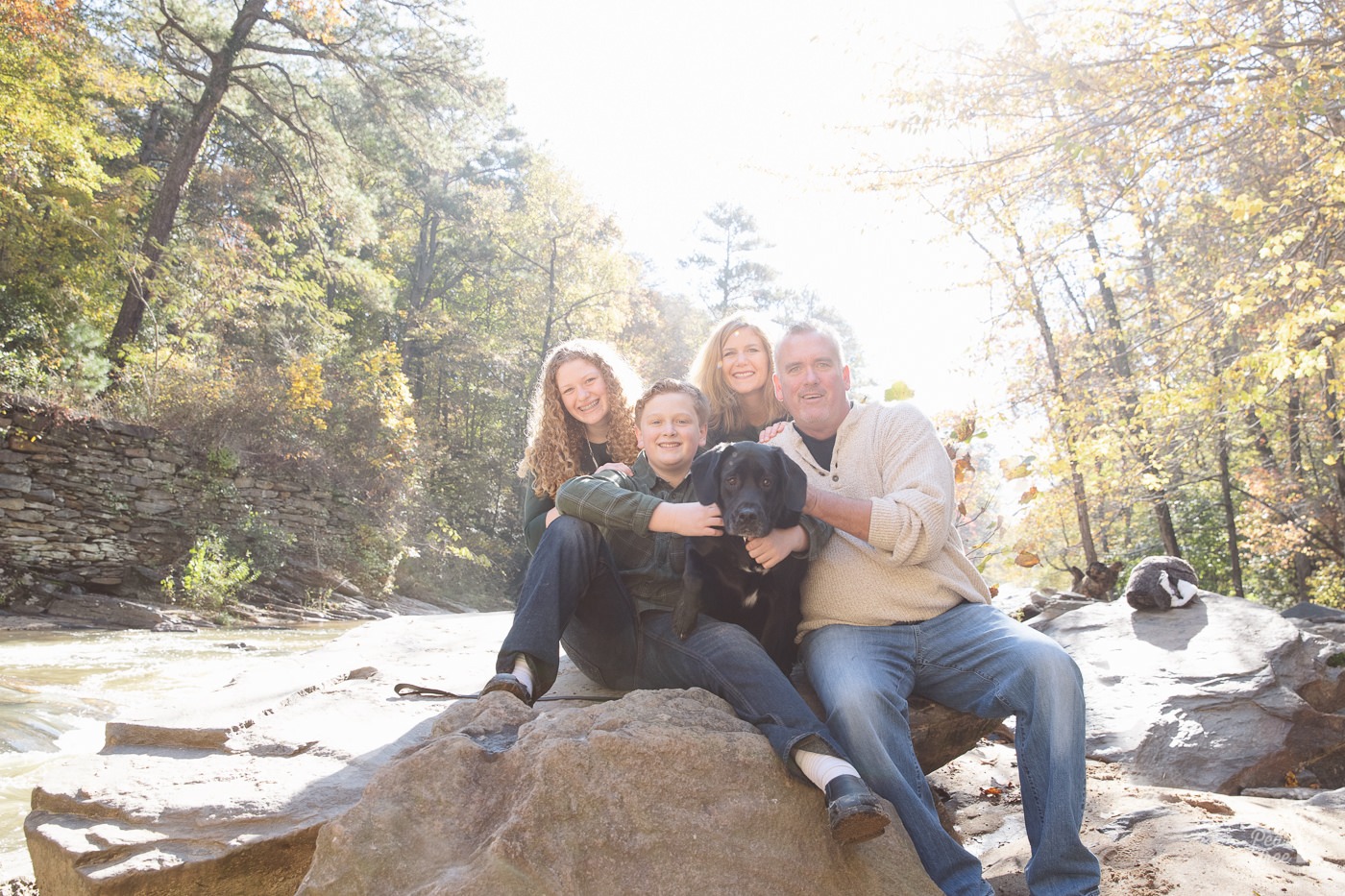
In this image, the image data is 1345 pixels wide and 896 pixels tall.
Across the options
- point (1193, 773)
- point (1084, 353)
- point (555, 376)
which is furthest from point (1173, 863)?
point (1084, 353)

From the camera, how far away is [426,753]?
203 centimetres

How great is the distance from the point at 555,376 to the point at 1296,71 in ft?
13.6

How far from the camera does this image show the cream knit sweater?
258 centimetres

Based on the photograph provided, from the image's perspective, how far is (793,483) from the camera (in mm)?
2662

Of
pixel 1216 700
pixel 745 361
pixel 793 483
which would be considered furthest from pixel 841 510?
pixel 1216 700

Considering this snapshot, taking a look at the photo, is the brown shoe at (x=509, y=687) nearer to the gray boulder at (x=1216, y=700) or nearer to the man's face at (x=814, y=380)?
the man's face at (x=814, y=380)

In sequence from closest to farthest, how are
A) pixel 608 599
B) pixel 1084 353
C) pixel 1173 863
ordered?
1. pixel 1173 863
2. pixel 608 599
3. pixel 1084 353

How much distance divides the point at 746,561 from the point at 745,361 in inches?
56.0

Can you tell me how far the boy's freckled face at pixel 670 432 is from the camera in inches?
125

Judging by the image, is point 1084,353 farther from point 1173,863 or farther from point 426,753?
point 426,753

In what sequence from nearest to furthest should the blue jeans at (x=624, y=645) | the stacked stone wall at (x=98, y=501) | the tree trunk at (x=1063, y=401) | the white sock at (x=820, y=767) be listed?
1. the white sock at (x=820, y=767)
2. the blue jeans at (x=624, y=645)
3. the tree trunk at (x=1063, y=401)
4. the stacked stone wall at (x=98, y=501)

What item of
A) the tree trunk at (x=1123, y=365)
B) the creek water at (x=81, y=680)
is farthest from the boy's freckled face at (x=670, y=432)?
the tree trunk at (x=1123, y=365)

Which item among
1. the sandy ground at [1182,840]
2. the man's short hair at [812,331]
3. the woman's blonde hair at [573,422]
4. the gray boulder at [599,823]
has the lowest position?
the sandy ground at [1182,840]

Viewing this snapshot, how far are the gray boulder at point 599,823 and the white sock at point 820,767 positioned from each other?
54 mm
